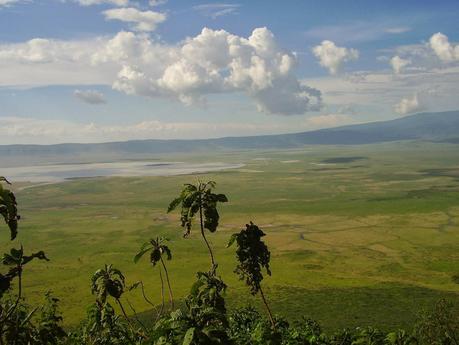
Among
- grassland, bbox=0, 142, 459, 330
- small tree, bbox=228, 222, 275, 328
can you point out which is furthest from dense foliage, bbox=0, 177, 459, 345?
grassland, bbox=0, 142, 459, 330

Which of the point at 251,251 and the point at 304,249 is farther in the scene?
the point at 304,249

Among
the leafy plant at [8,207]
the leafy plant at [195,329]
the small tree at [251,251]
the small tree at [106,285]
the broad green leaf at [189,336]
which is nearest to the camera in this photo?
the leafy plant at [8,207]

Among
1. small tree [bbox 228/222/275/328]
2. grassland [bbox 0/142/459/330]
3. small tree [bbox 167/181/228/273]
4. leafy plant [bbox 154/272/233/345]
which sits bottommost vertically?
grassland [bbox 0/142/459/330]

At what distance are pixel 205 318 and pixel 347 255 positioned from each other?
86.9 meters


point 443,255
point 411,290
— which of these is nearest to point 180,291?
point 411,290

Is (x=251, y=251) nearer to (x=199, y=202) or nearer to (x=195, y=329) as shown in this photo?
(x=199, y=202)

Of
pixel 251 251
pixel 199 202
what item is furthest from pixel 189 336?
pixel 251 251

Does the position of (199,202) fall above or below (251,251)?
above

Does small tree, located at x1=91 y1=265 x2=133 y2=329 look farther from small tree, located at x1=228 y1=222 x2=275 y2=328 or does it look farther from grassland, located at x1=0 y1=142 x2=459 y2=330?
grassland, located at x1=0 y1=142 x2=459 y2=330

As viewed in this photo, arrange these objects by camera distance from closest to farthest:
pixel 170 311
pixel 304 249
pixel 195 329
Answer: pixel 195 329 → pixel 170 311 → pixel 304 249

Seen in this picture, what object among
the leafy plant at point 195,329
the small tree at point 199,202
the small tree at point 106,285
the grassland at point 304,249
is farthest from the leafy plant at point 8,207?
the grassland at point 304,249

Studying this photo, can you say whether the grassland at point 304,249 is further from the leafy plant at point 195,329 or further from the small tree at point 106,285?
the leafy plant at point 195,329

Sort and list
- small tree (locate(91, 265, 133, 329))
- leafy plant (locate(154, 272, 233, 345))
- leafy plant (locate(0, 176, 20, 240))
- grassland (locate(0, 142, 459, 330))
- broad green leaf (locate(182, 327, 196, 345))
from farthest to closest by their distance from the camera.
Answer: grassland (locate(0, 142, 459, 330)), small tree (locate(91, 265, 133, 329)), leafy plant (locate(154, 272, 233, 345)), broad green leaf (locate(182, 327, 196, 345)), leafy plant (locate(0, 176, 20, 240))

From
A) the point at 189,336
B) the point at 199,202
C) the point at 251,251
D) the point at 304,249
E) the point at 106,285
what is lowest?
the point at 304,249
